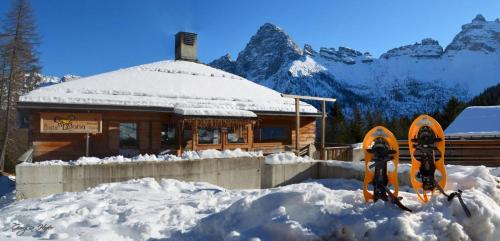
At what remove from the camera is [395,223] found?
19.4ft

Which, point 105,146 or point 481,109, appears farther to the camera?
point 481,109

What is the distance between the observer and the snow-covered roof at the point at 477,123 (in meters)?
21.5

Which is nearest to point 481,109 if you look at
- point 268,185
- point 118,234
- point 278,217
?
point 268,185

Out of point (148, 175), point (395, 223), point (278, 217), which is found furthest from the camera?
point (148, 175)

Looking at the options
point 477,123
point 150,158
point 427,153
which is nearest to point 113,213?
point 150,158

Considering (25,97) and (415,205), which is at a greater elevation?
(25,97)

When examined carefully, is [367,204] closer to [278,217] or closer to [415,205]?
[415,205]

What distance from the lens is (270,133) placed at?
22109 millimetres

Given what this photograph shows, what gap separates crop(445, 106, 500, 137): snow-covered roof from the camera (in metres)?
21.5

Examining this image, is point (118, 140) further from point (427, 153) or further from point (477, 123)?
point (477, 123)

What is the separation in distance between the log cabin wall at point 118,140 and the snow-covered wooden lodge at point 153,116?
3 cm

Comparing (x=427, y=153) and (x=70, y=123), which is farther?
(x=70, y=123)

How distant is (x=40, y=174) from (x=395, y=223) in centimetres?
867

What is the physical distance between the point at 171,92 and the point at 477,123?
18476 mm
